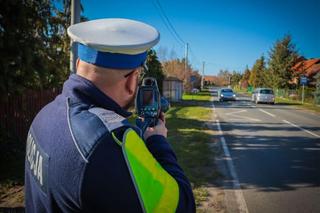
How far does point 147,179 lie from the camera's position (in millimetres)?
967

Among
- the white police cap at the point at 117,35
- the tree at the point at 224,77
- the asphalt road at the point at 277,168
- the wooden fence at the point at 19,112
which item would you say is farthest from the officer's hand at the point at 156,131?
the tree at the point at 224,77

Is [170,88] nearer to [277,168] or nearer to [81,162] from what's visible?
[277,168]

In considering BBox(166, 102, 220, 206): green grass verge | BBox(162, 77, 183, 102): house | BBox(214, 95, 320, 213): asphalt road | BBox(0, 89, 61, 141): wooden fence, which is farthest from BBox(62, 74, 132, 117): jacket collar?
BBox(162, 77, 183, 102): house

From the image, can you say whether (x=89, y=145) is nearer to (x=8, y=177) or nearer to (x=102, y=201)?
(x=102, y=201)

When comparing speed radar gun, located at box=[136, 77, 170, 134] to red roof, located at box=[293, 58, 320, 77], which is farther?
red roof, located at box=[293, 58, 320, 77]

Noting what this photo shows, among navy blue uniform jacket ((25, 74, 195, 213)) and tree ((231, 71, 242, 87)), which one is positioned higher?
tree ((231, 71, 242, 87))

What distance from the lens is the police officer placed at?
916 millimetres

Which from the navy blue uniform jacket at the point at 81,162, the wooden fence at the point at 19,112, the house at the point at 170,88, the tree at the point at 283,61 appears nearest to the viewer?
the navy blue uniform jacket at the point at 81,162

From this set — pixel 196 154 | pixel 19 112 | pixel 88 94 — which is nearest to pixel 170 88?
pixel 196 154

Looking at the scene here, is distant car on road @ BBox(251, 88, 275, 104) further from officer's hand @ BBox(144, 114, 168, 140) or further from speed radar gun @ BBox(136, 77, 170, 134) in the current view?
officer's hand @ BBox(144, 114, 168, 140)

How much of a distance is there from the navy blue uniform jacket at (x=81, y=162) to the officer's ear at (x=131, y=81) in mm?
93

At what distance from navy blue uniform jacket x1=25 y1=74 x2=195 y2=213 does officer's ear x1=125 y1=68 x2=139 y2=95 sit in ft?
0.30

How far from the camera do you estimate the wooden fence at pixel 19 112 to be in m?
6.49

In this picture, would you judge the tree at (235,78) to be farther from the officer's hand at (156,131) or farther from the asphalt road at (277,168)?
the officer's hand at (156,131)
